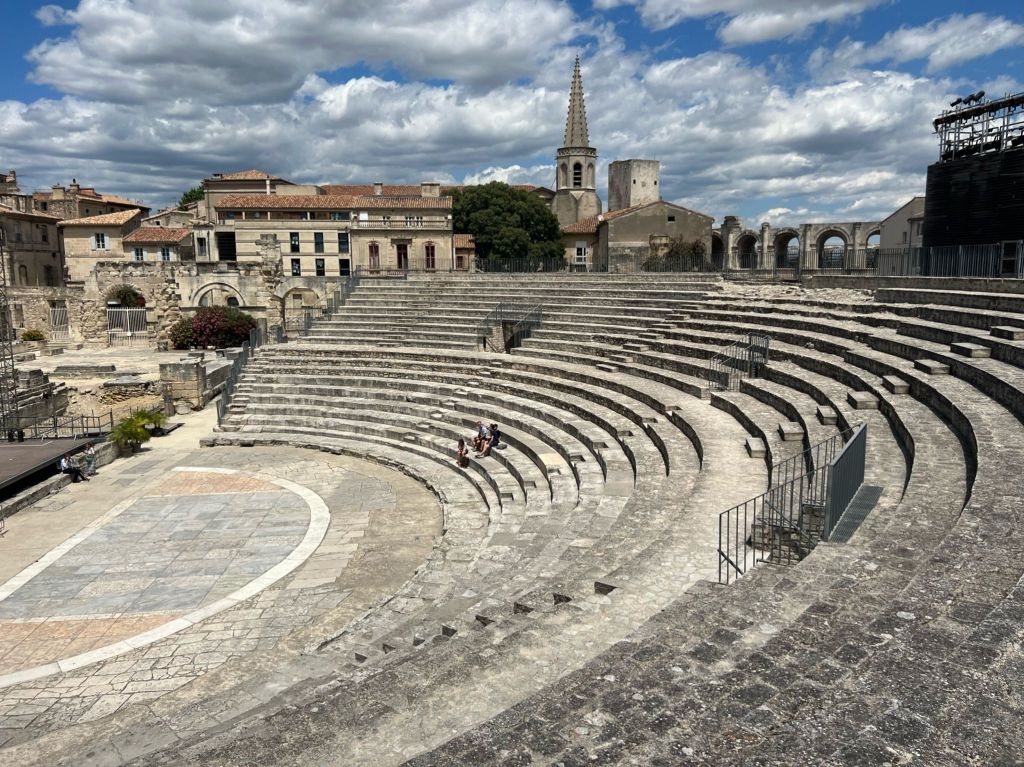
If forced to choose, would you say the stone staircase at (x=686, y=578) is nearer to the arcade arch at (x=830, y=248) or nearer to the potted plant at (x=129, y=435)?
the potted plant at (x=129, y=435)

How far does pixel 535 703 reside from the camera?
3.84m

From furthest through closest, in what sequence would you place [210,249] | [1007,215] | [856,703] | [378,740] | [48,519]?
[210,249], [1007,215], [48,519], [378,740], [856,703]

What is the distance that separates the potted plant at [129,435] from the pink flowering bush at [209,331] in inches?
583

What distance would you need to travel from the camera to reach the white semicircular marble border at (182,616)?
8102 mm

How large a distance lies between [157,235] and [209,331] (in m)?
22.4

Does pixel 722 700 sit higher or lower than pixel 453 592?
higher

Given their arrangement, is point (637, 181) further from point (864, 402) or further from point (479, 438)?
point (864, 402)

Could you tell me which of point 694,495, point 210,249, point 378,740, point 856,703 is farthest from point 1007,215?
point 210,249

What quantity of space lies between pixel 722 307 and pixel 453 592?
13.9 meters

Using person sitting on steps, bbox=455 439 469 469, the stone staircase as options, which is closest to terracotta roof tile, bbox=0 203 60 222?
the stone staircase

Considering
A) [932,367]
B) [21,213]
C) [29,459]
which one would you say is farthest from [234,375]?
[21,213]

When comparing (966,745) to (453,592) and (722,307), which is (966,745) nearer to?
(453,592)

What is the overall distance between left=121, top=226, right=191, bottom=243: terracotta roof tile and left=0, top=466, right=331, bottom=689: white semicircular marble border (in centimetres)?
3968

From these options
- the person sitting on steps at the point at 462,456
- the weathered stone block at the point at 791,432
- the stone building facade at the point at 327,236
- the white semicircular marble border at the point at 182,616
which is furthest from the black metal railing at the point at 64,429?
the stone building facade at the point at 327,236
